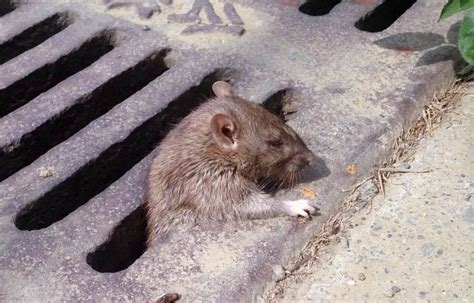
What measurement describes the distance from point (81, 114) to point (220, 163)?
81cm

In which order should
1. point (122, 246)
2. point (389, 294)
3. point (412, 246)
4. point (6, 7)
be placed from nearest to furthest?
1. point (389, 294)
2. point (412, 246)
3. point (122, 246)
4. point (6, 7)

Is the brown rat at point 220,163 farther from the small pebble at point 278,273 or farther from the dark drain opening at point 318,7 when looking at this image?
the dark drain opening at point 318,7

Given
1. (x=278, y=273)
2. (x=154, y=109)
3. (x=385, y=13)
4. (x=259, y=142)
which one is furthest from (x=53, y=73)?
(x=385, y=13)

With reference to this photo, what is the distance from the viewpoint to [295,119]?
147 inches

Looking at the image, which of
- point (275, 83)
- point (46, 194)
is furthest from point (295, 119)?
point (46, 194)

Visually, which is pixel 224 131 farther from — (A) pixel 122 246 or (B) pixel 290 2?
(B) pixel 290 2

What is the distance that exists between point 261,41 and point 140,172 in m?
1.14

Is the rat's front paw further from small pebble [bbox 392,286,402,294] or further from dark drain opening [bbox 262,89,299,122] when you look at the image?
dark drain opening [bbox 262,89,299,122]

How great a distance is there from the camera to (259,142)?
3.55m

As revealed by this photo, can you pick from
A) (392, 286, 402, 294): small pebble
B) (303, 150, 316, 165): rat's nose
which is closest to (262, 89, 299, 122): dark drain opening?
(303, 150, 316, 165): rat's nose

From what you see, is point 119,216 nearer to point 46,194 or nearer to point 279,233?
point 46,194

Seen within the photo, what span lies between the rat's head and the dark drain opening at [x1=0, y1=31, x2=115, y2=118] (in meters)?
1.07

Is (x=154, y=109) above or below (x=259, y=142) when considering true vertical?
above

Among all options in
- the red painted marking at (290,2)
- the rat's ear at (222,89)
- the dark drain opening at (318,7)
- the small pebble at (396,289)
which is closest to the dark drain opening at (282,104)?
the rat's ear at (222,89)
